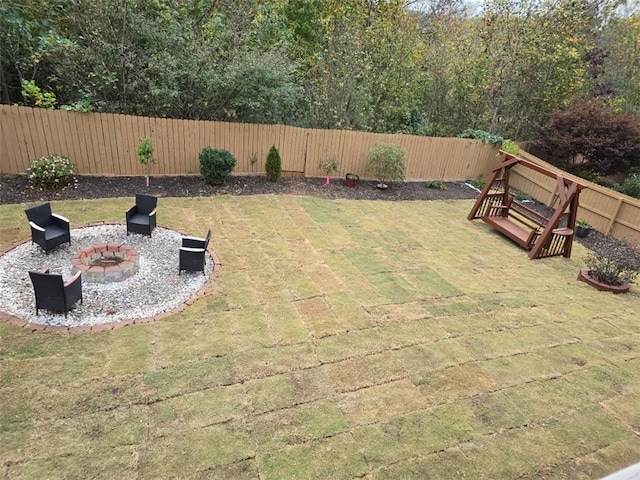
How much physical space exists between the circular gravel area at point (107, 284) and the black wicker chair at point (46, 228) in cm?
17

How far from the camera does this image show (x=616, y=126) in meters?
11.4

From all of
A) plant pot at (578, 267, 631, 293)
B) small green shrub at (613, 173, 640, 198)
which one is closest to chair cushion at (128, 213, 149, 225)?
plant pot at (578, 267, 631, 293)

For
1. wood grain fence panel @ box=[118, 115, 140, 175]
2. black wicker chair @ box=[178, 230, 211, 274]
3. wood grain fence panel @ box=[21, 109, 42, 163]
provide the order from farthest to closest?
wood grain fence panel @ box=[118, 115, 140, 175] → wood grain fence panel @ box=[21, 109, 42, 163] → black wicker chair @ box=[178, 230, 211, 274]

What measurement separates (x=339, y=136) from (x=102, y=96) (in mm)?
5982

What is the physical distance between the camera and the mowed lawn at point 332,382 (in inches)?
117

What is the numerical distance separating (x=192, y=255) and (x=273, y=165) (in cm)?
494

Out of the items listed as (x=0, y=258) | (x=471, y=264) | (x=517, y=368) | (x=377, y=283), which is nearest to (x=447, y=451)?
(x=517, y=368)

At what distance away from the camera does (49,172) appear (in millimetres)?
7566

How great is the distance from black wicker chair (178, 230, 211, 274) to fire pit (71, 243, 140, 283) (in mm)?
662

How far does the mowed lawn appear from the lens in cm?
297

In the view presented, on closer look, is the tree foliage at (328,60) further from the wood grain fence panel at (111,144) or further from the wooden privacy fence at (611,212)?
the wooden privacy fence at (611,212)

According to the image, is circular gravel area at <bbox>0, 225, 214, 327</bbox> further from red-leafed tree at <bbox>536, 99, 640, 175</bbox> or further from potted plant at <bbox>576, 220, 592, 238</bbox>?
red-leafed tree at <bbox>536, 99, 640, 175</bbox>

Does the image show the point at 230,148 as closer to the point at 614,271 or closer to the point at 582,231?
the point at 614,271

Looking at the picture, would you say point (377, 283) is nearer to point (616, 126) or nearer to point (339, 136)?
point (339, 136)
